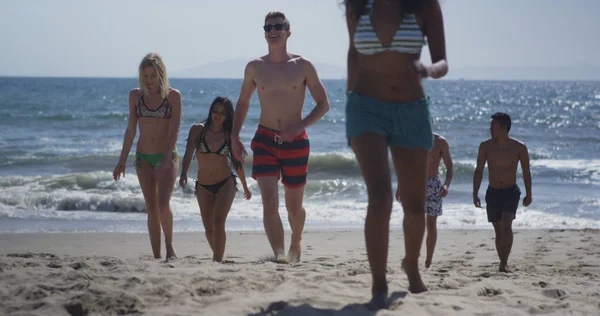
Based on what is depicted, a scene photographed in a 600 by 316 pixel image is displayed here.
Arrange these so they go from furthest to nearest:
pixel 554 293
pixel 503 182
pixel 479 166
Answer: pixel 479 166 → pixel 503 182 → pixel 554 293

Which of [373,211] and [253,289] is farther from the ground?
[373,211]

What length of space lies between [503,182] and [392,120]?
10.6ft

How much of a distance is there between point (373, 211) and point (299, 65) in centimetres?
236

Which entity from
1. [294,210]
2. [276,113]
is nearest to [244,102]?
[276,113]

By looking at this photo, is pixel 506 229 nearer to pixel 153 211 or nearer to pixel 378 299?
pixel 378 299

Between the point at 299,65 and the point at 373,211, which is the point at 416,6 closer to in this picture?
the point at 373,211

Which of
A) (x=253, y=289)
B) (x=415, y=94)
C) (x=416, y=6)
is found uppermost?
(x=416, y=6)

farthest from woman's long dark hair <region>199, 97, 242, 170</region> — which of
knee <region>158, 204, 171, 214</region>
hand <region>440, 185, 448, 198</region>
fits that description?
hand <region>440, 185, 448, 198</region>

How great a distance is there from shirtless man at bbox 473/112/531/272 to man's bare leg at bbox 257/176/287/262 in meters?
2.08

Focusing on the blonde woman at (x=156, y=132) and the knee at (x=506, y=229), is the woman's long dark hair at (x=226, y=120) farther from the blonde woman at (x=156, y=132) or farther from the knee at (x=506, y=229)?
the knee at (x=506, y=229)

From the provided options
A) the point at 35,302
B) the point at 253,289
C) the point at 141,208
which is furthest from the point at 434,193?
the point at 141,208

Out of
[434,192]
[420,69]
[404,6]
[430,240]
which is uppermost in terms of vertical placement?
[404,6]

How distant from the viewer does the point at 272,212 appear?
5922 mm

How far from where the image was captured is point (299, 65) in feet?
19.6
